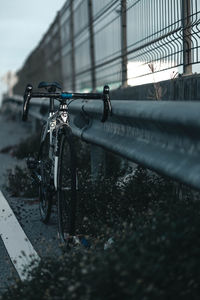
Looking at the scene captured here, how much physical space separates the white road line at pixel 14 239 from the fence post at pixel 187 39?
213cm

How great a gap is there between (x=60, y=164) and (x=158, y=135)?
1.26 metres

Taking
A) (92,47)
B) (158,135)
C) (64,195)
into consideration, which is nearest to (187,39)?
(64,195)

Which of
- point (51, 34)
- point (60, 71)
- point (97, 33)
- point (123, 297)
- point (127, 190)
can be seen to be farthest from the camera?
point (51, 34)

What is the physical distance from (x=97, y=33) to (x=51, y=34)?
7.89 meters

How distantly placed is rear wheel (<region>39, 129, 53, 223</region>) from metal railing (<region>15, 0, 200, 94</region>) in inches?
54.3

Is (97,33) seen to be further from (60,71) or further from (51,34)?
(51,34)

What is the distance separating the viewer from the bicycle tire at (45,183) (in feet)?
18.7

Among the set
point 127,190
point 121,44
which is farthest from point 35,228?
point 121,44

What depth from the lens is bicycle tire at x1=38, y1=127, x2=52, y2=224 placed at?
571 centimetres

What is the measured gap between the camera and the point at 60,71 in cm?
1752

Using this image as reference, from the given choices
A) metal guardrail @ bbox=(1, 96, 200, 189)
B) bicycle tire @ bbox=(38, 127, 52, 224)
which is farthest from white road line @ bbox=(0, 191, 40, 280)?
metal guardrail @ bbox=(1, 96, 200, 189)

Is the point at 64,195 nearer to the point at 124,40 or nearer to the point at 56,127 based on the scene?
the point at 56,127

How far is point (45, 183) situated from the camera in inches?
234

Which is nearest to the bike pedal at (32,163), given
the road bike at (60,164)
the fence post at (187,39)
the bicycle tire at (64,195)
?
the road bike at (60,164)
